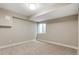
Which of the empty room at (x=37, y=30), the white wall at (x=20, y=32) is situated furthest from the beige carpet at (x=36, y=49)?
the white wall at (x=20, y=32)

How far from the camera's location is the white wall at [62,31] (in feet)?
7.33

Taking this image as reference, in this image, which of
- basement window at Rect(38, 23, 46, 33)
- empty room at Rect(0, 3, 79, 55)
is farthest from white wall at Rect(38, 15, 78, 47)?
basement window at Rect(38, 23, 46, 33)

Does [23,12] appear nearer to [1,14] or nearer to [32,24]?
[32,24]

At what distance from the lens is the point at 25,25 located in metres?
2.12

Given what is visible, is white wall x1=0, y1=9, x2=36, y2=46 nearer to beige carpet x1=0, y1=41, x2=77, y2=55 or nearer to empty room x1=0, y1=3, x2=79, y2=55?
empty room x1=0, y1=3, x2=79, y2=55

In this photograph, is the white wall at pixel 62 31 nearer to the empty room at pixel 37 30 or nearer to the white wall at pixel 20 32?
the empty room at pixel 37 30

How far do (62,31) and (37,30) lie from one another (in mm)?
880

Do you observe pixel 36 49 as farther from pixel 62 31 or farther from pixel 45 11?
pixel 45 11

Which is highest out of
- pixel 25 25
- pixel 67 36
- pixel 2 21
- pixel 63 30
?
pixel 2 21

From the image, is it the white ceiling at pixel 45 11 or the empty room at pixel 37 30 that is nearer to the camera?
the white ceiling at pixel 45 11

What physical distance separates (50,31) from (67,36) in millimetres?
589
